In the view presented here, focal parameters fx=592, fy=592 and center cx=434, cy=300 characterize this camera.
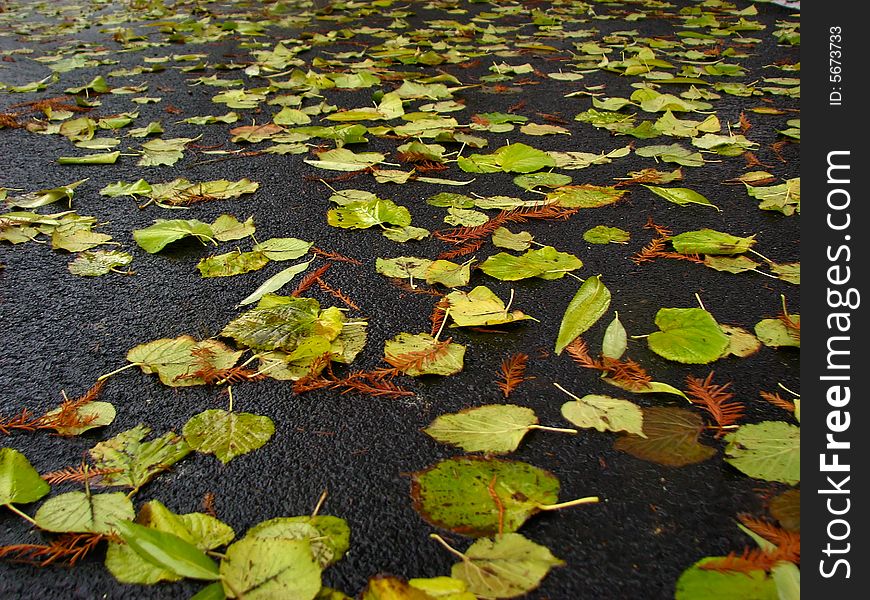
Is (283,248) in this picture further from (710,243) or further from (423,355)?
(710,243)

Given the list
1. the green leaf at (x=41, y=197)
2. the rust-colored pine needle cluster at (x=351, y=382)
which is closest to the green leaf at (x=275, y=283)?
the rust-colored pine needle cluster at (x=351, y=382)

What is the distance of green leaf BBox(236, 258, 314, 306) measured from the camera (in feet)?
3.78

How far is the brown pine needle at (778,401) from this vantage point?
2.80 feet

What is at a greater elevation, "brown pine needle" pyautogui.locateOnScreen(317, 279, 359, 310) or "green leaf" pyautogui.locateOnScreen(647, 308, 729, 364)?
"brown pine needle" pyautogui.locateOnScreen(317, 279, 359, 310)

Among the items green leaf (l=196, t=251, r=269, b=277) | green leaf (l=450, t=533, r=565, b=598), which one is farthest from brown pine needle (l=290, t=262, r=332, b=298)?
green leaf (l=450, t=533, r=565, b=598)

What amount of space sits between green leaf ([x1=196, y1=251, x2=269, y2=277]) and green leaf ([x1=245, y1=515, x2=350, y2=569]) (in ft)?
2.18

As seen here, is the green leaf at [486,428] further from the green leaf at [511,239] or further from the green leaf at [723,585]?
the green leaf at [511,239]

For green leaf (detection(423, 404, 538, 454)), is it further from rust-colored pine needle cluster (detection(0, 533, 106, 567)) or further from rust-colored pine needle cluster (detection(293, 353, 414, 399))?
rust-colored pine needle cluster (detection(0, 533, 106, 567))

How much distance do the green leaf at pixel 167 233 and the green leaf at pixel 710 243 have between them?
3.50 ft

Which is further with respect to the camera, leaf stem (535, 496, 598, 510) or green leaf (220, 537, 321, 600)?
leaf stem (535, 496, 598, 510)

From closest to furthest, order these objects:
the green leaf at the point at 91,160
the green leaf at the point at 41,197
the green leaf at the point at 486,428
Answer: the green leaf at the point at 486,428
the green leaf at the point at 41,197
the green leaf at the point at 91,160

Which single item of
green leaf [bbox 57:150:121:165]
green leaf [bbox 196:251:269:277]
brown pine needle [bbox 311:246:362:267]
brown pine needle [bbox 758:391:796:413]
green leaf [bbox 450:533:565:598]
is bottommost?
green leaf [bbox 450:533:565:598]

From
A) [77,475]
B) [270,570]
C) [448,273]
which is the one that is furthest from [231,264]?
[270,570]

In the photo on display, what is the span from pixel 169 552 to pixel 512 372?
1.77 feet
